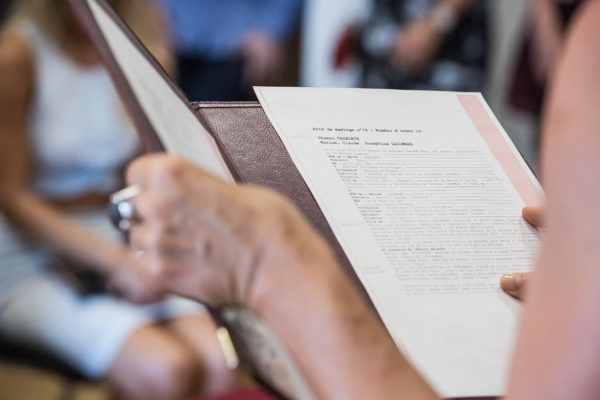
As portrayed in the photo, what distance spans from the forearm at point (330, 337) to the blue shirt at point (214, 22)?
1.93 metres

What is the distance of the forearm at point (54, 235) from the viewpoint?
1310 mm

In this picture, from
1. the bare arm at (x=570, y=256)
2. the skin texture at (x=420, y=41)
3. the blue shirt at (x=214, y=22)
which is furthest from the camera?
the blue shirt at (x=214, y=22)

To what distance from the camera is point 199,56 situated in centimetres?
238

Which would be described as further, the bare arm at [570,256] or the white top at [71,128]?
the white top at [71,128]

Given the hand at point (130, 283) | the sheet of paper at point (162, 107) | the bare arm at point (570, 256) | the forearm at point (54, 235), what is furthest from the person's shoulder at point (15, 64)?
the bare arm at point (570, 256)

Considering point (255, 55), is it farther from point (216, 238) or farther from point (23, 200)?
point (216, 238)

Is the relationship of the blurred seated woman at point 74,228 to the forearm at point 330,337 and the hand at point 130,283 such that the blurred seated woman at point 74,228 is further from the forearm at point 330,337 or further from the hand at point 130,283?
the forearm at point 330,337

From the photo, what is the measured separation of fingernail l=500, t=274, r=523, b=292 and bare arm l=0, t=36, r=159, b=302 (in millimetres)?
819

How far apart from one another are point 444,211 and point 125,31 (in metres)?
0.30

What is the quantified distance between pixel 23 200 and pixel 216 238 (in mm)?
963

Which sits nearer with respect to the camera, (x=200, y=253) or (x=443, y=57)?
(x=200, y=253)

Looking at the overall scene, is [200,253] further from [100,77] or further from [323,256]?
[100,77]

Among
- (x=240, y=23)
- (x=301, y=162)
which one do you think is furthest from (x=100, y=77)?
(x=240, y=23)

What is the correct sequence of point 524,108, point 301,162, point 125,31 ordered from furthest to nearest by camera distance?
point 524,108 < point 301,162 < point 125,31
